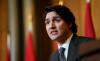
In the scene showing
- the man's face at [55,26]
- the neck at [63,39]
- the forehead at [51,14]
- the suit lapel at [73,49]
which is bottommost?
the suit lapel at [73,49]

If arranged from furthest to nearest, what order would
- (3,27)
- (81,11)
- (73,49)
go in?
(3,27) < (81,11) < (73,49)

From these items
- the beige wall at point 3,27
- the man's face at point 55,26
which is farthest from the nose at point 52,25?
the beige wall at point 3,27

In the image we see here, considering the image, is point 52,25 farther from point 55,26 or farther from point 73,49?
point 73,49

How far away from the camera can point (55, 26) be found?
5.75ft

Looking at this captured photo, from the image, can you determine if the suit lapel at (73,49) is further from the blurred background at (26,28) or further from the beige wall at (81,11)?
the blurred background at (26,28)

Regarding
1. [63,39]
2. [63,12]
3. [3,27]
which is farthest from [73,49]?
[3,27]

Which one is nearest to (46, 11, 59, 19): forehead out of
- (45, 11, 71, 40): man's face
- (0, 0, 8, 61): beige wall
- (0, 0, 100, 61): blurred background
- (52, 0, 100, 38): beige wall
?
(45, 11, 71, 40): man's face

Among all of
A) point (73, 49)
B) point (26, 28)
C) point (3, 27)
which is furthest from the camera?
point (3, 27)

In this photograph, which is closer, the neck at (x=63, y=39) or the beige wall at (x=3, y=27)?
the neck at (x=63, y=39)

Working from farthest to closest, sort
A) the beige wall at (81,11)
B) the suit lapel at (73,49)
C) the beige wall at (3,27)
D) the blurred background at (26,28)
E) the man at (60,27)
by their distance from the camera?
the beige wall at (3,27) → the blurred background at (26,28) → the beige wall at (81,11) → the man at (60,27) → the suit lapel at (73,49)

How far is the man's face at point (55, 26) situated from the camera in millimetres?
1733

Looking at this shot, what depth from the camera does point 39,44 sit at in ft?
14.6

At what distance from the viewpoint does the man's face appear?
173cm

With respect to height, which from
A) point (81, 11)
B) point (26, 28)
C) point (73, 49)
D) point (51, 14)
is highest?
point (81, 11)
